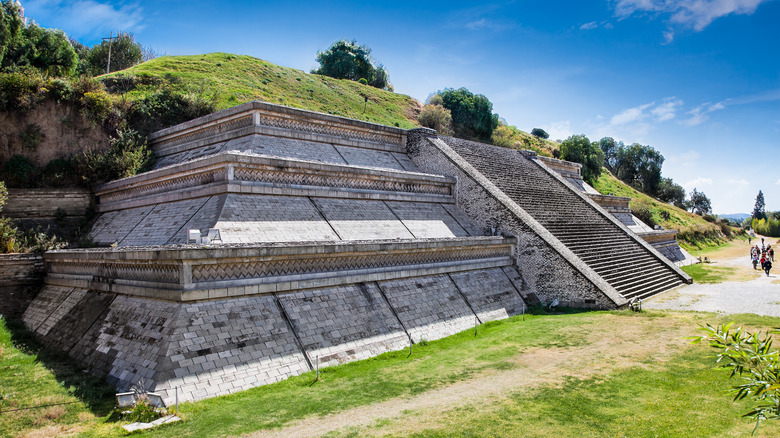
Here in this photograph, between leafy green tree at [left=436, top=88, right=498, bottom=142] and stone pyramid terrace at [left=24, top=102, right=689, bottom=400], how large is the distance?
920 inches

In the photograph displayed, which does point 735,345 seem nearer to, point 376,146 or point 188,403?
point 188,403

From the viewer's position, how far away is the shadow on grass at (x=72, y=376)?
7207 millimetres

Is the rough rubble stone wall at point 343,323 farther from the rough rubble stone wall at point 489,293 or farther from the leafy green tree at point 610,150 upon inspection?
the leafy green tree at point 610,150

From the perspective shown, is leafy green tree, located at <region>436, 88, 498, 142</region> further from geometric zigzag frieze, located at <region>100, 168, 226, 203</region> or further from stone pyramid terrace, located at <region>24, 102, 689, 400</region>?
geometric zigzag frieze, located at <region>100, 168, 226, 203</region>

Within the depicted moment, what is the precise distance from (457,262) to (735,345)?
10856mm

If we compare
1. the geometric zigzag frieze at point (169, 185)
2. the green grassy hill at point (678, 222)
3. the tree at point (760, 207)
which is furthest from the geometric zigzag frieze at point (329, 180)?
the tree at point (760, 207)

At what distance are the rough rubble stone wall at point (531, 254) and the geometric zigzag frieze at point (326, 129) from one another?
2.67 m

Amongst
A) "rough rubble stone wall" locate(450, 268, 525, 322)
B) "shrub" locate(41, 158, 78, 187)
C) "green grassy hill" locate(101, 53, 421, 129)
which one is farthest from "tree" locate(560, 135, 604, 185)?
"shrub" locate(41, 158, 78, 187)

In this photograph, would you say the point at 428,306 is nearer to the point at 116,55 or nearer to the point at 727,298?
the point at 727,298

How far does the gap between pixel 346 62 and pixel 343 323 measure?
44.9 metres

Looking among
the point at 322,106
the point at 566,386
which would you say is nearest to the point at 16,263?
the point at 566,386

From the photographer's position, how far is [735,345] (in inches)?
110

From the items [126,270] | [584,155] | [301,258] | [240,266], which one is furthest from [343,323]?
[584,155]

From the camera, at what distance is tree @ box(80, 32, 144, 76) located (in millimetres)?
35281
